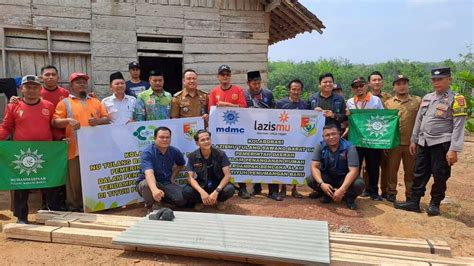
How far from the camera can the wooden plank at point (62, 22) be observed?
23.1ft

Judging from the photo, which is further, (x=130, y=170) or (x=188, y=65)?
(x=188, y=65)

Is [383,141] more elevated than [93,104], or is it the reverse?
[93,104]

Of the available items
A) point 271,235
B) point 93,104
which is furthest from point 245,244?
point 93,104

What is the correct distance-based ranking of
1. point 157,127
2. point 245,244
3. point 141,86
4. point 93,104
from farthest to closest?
point 141,86
point 157,127
point 93,104
point 245,244

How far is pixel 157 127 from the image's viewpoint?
5.50m

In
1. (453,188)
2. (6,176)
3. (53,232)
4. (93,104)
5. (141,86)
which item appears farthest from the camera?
(453,188)

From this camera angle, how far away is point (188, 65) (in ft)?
26.4

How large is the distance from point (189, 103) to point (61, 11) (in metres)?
3.59

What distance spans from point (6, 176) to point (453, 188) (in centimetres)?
838

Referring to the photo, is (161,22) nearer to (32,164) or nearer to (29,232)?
(32,164)

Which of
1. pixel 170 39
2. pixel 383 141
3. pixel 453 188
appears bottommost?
pixel 453 188

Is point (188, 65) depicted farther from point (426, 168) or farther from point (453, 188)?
point (453, 188)

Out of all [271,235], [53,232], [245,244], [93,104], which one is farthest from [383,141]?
[53,232]

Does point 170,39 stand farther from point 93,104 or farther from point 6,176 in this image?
point 6,176
